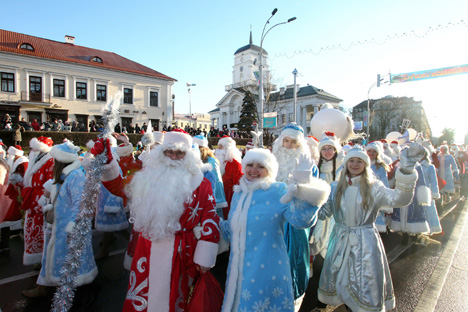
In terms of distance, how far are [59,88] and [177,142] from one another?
105 ft

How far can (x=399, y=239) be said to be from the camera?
615cm

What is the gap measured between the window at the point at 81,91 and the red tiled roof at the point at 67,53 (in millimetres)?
2217

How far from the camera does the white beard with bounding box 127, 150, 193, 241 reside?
8.21 feet

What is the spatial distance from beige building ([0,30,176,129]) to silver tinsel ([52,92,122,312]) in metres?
23.9

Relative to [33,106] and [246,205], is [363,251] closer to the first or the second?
[246,205]

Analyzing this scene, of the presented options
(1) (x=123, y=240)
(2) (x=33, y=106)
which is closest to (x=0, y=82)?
(2) (x=33, y=106)

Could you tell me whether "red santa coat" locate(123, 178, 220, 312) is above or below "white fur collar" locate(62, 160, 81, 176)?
below

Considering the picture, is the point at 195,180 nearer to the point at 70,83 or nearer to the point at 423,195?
the point at 423,195

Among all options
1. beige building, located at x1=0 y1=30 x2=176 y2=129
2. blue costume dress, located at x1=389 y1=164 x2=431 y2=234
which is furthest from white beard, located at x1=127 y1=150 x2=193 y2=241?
beige building, located at x1=0 y1=30 x2=176 y2=129

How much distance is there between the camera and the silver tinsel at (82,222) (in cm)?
227

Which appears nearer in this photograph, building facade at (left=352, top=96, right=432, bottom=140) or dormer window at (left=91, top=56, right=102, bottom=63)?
dormer window at (left=91, top=56, right=102, bottom=63)

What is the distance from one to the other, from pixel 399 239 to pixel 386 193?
4.13m

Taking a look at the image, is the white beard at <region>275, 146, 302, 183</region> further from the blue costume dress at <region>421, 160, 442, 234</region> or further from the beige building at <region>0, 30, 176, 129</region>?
the beige building at <region>0, 30, 176, 129</region>

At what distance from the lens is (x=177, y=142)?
2.82m
